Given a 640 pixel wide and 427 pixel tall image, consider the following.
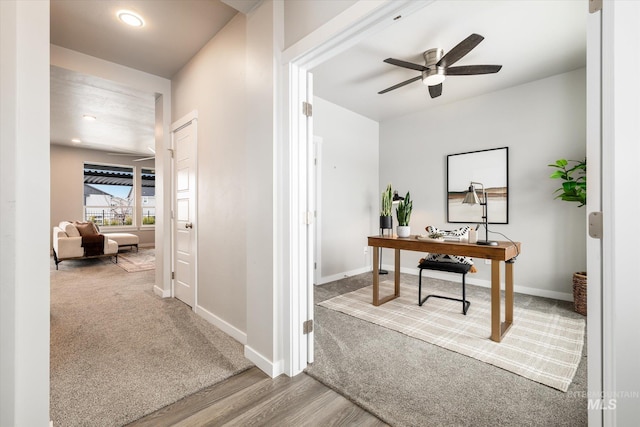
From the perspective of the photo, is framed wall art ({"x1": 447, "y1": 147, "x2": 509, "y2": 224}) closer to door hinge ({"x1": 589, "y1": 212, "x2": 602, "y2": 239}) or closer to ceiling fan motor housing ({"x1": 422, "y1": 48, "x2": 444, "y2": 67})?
ceiling fan motor housing ({"x1": 422, "y1": 48, "x2": 444, "y2": 67})

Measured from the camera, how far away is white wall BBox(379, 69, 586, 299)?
126 inches

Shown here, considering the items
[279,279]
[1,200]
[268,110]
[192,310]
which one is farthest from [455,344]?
[1,200]

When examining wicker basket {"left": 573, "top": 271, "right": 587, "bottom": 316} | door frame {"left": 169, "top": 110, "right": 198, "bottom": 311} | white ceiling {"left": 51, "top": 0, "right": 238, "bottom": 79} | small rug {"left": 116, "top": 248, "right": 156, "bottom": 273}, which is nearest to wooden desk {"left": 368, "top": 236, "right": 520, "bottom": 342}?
wicker basket {"left": 573, "top": 271, "right": 587, "bottom": 316}

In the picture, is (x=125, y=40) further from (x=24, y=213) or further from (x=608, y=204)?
(x=608, y=204)

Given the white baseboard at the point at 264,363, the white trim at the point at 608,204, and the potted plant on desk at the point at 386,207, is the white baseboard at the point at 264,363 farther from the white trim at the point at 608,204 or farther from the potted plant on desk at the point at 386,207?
the potted plant on desk at the point at 386,207

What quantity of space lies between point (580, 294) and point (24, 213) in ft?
14.0

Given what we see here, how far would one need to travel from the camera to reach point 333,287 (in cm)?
383

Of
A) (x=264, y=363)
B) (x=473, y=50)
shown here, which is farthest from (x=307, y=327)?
(x=473, y=50)

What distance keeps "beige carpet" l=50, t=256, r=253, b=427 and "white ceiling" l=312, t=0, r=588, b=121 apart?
252cm

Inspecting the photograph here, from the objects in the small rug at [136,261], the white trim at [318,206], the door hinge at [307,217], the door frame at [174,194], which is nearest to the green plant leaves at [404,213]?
the white trim at [318,206]

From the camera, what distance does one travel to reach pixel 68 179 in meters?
6.98

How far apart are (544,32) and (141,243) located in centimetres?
958

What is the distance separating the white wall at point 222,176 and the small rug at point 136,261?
3.06 metres

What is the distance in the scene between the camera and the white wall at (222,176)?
2271 mm
